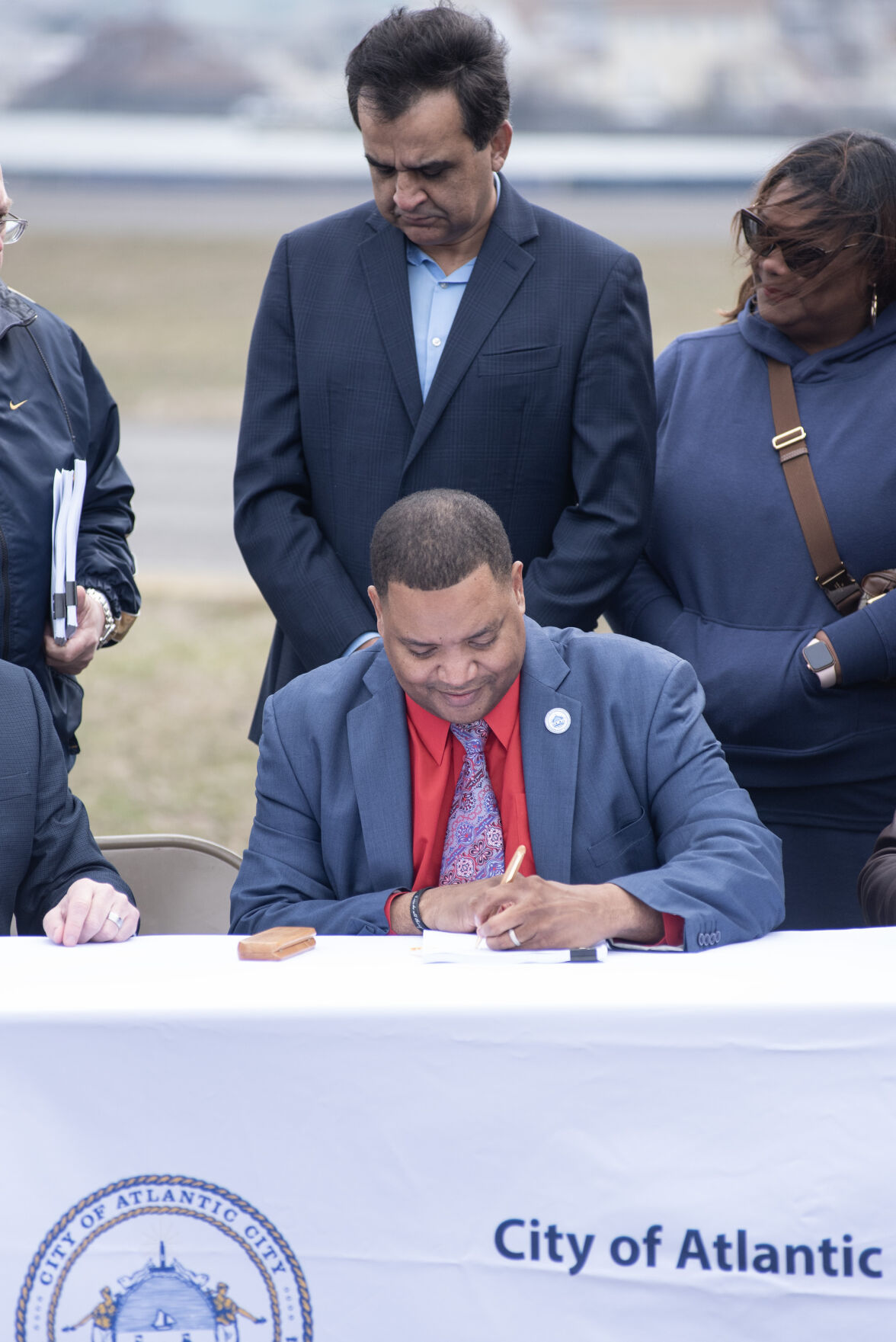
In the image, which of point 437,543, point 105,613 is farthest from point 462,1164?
point 105,613

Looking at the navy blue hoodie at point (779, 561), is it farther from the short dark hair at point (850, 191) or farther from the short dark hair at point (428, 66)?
the short dark hair at point (428, 66)

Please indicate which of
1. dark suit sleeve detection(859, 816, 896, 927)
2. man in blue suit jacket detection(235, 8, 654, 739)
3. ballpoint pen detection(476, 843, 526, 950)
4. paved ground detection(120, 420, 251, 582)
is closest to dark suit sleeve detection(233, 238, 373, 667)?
man in blue suit jacket detection(235, 8, 654, 739)

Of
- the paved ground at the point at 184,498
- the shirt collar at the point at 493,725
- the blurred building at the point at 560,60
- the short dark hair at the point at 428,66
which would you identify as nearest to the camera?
the shirt collar at the point at 493,725

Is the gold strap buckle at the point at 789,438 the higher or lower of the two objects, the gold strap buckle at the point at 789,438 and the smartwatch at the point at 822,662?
the higher

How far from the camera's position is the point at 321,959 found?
1.96 meters

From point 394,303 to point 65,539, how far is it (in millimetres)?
740

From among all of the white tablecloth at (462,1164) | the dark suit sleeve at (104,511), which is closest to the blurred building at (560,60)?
the dark suit sleeve at (104,511)

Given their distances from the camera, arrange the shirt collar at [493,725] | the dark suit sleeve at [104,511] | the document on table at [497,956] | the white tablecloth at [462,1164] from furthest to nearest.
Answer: the dark suit sleeve at [104,511]
the shirt collar at [493,725]
the document on table at [497,956]
the white tablecloth at [462,1164]

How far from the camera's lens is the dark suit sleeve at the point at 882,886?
2.21 metres

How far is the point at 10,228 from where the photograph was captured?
2686mm

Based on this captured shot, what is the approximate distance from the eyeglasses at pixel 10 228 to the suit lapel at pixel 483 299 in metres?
0.78

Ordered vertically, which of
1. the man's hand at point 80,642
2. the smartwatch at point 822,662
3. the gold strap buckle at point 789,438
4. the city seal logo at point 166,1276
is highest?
the gold strap buckle at point 789,438

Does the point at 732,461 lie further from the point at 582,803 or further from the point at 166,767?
the point at 166,767

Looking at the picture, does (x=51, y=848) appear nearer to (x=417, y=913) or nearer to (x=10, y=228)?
(x=417, y=913)
